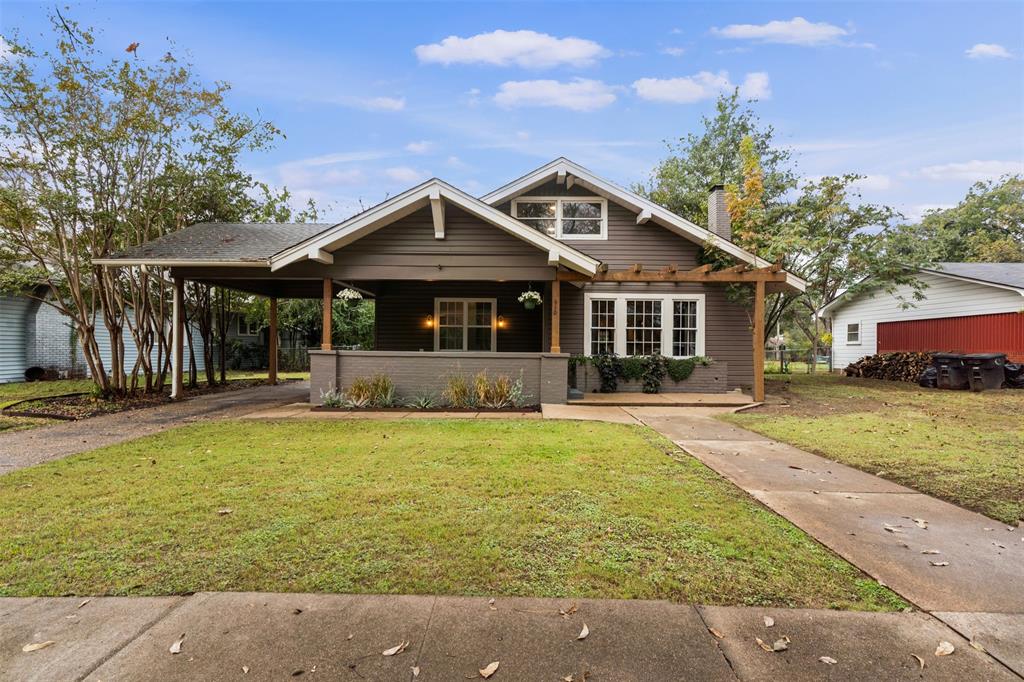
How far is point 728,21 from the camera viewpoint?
13.0 meters

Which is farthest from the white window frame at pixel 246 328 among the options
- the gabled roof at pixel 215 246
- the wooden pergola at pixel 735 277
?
the wooden pergola at pixel 735 277

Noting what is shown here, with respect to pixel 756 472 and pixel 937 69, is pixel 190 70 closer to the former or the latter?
pixel 756 472

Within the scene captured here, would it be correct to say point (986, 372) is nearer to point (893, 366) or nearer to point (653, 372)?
point (893, 366)

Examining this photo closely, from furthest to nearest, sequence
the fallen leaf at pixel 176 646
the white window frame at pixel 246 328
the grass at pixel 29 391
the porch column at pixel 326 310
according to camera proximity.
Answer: the white window frame at pixel 246 328, the porch column at pixel 326 310, the grass at pixel 29 391, the fallen leaf at pixel 176 646

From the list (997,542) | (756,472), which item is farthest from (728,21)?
(997,542)

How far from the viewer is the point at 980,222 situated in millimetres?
30578

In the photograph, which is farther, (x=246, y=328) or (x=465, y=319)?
(x=246, y=328)

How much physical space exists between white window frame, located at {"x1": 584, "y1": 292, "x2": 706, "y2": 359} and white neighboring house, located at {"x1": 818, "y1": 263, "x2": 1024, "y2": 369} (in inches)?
238

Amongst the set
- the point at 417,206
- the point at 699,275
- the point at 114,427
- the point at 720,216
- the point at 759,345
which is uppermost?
the point at 720,216

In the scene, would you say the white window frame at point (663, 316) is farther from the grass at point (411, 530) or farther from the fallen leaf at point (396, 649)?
the fallen leaf at point (396, 649)

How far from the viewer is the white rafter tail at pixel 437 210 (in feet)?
30.3

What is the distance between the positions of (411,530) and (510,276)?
23.4 ft

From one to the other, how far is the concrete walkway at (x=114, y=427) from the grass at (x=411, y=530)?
0.74 m

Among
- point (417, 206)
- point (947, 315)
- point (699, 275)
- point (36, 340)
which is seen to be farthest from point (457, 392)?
point (947, 315)
